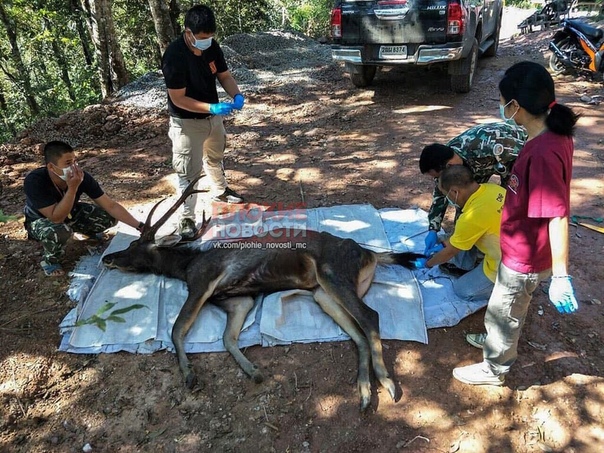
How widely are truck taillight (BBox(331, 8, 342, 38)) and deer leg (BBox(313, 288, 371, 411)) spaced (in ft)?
20.3

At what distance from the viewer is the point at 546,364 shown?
3246 millimetres

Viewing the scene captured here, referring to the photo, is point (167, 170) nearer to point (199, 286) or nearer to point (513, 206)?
point (199, 286)

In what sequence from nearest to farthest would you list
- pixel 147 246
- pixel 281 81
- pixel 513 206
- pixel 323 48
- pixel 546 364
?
pixel 513 206
pixel 546 364
pixel 147 246
pixel 281 81
pixel 323 48

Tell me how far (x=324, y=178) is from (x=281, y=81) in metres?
5.28

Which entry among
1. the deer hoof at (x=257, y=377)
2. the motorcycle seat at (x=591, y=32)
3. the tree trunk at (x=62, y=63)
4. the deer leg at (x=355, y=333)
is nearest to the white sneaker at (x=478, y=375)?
the deer leg at (x=355, y=333)

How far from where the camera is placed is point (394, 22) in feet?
25.4

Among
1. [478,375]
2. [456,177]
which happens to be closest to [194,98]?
[456,177]

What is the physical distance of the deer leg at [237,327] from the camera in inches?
130

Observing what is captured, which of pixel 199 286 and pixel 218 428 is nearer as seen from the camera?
pixel 218 428

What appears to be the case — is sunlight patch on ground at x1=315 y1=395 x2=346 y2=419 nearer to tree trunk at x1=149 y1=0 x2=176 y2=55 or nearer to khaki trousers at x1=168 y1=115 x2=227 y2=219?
khaki trousers at x1=168 y1=115 x2=227 y2=219

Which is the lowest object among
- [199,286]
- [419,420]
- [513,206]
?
[419,420]

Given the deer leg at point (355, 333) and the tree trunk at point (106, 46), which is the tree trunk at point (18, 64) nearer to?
the tree trunk at point (106, 46)

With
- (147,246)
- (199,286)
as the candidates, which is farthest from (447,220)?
(147,246)

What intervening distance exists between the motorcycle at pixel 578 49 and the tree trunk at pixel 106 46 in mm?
9872
